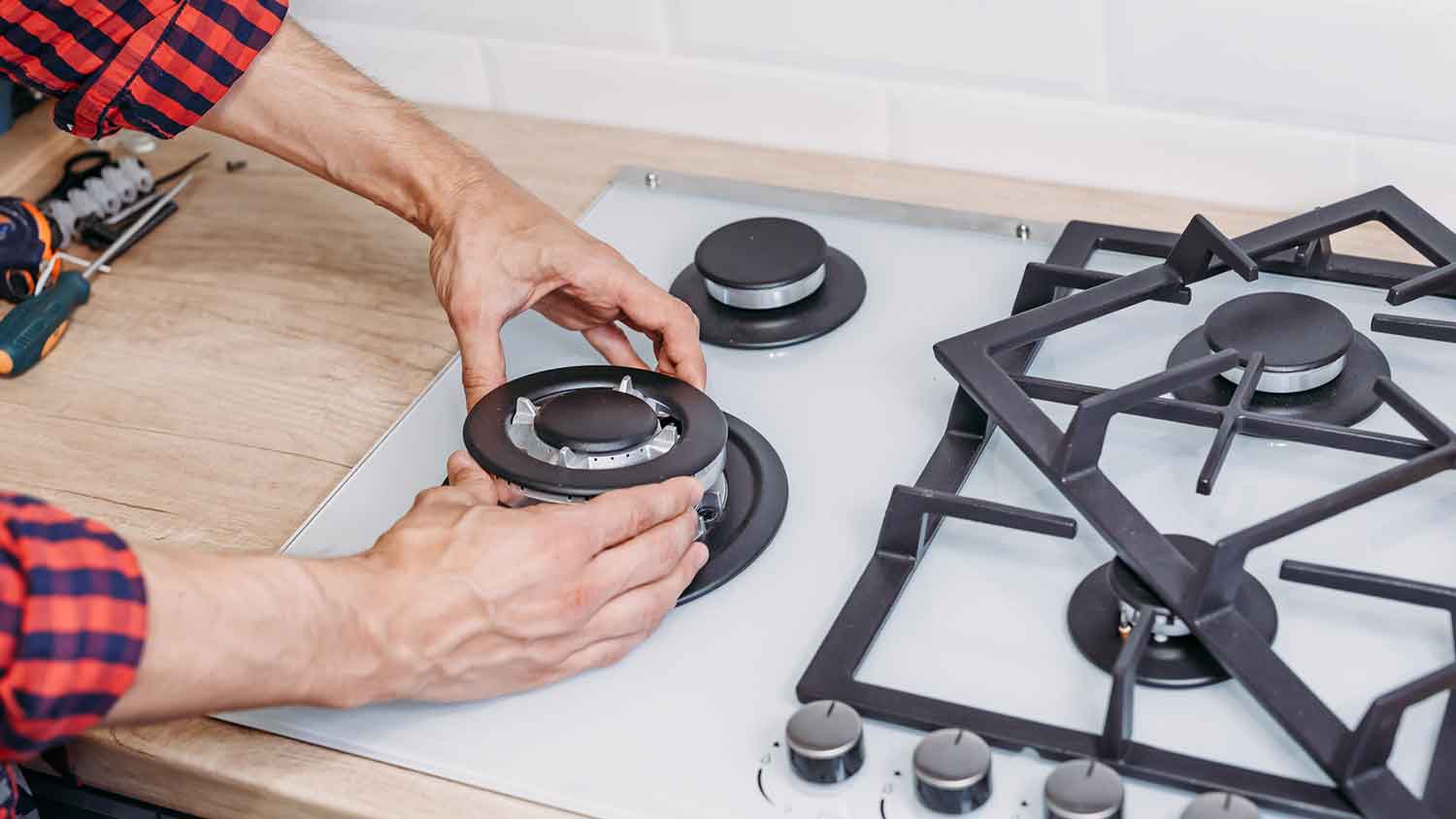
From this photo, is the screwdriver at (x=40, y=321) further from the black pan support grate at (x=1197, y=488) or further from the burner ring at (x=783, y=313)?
the black pan support grate at (x=1197, y=488)

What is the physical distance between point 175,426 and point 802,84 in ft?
1.82

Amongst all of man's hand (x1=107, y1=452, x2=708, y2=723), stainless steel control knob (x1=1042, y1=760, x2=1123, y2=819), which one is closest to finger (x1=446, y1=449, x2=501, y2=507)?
man's hand (x1=107, y1=452, x2=708, y2=723)

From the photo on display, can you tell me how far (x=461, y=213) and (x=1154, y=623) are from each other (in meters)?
0.54

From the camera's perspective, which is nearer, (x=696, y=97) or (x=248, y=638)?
(x=248, y=638)

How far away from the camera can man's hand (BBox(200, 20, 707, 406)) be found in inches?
40.1

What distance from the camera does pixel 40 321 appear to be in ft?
3.69

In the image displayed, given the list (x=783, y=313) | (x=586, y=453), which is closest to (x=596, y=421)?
(x=586, y=453)

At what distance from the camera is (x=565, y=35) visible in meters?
1.35

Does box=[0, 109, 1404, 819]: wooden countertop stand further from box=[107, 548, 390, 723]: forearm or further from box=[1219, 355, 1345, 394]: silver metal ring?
box=[1219, 355, 1345, 394]: silver metal ring

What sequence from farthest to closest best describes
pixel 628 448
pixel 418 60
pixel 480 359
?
pixel 418 60, pixel 480 359, pixel 628 448

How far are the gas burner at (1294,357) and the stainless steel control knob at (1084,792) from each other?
12.4 inches

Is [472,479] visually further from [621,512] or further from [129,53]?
[129,53]

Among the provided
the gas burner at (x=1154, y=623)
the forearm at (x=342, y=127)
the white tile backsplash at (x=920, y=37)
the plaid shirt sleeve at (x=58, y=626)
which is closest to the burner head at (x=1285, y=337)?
the gas burner at (x=1154, y=623)

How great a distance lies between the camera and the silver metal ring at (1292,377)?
0.92 metres
